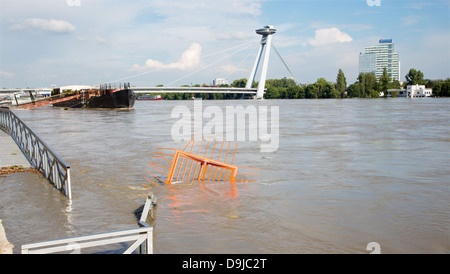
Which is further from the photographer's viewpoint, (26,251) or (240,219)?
(240,219)

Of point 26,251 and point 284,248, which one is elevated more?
point 26,251

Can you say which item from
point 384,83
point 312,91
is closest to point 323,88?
point 312,91

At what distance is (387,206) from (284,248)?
2.46 m

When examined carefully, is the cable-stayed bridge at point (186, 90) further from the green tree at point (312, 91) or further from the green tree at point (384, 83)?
the green tree at point (384, 83)

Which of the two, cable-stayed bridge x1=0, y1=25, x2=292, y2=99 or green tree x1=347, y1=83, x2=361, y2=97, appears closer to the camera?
cable-stayed bridge x1=0, y1=25, x2=292, y2=99

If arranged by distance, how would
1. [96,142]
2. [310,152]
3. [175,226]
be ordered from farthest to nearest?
[96,142], [310,152], [175,226]

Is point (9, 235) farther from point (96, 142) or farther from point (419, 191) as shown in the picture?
point (96, 142)

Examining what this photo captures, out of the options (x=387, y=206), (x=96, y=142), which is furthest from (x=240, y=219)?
(x=96, y=142)

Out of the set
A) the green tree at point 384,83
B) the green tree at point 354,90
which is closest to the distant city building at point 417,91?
the green tree at point 384,83

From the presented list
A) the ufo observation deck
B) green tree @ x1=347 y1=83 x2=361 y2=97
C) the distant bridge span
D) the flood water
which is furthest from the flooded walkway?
green tree @ x1=347 y1=83 x2=361 y2=97

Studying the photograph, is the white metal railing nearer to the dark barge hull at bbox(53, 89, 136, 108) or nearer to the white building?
the dark barge hull at bbox(53, 89, 136, 108)

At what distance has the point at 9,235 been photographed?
4.75m
